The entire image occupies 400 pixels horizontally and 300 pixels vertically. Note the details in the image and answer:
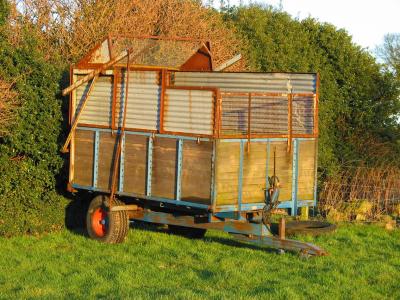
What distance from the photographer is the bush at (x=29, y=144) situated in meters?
12.5

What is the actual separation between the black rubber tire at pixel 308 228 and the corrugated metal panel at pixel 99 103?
3.57m

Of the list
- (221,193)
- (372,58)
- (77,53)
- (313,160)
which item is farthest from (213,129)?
(372,58)

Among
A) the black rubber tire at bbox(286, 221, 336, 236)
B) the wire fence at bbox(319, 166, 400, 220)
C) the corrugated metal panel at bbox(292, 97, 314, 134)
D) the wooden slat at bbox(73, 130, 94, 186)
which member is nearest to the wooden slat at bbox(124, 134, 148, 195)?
A: the wooden slat at bbox(73, 130, 94, 186)

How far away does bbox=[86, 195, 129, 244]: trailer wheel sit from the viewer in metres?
12.5

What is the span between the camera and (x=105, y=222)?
1281cm

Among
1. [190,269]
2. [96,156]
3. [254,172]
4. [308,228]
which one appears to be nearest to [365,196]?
[308,228]

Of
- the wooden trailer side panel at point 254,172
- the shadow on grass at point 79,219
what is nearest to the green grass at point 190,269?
the shadow on grass at point 79,219

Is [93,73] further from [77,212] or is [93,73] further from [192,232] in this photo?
[192,232]

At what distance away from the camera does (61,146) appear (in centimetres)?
1330

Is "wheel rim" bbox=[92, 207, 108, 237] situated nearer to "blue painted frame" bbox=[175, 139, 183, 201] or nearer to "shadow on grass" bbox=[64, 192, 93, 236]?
"shadow on grass" bbox=[64, 192, 93, 236]

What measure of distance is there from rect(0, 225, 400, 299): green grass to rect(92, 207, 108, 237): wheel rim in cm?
26

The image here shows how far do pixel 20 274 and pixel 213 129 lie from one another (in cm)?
342

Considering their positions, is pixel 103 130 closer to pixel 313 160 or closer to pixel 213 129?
pixel 213 129

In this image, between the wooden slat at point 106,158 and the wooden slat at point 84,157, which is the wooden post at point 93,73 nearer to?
the wooden slat at point 84,157
